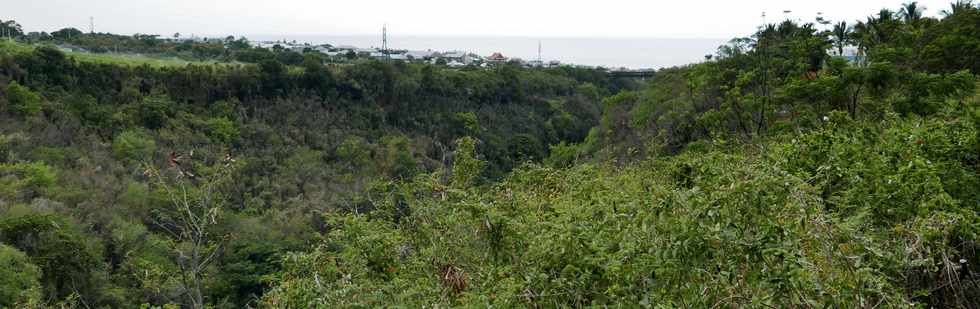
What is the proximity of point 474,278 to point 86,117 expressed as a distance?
715 inches

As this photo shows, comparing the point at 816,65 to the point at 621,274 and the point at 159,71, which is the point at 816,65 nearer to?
the point at 621,274

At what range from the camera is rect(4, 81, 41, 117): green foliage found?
54.9 ft

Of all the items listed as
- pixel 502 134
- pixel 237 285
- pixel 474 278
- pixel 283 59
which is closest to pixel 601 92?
pixel 502 134

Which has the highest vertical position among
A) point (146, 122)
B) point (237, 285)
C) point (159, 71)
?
point (159, 71)

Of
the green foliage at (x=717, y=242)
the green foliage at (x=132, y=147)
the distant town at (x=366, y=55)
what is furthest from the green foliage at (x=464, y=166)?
the distant town at (x=366, y=55)

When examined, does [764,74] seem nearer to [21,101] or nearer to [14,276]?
[14,276]

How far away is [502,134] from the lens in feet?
93.1

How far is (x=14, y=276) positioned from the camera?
28.6ft

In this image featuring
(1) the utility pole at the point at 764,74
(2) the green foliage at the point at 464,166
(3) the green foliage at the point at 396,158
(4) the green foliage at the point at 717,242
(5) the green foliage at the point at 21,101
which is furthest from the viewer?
(3) the green foliage at the point at 396,158

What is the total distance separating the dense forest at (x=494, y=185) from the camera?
2.35 meters

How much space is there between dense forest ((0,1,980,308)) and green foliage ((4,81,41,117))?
8cm

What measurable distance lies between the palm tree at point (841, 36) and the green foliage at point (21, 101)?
18.7 m

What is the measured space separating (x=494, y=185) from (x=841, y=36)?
40.2 ft

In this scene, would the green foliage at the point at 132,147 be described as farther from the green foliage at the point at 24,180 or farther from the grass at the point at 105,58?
the grass at the point at 105,58
